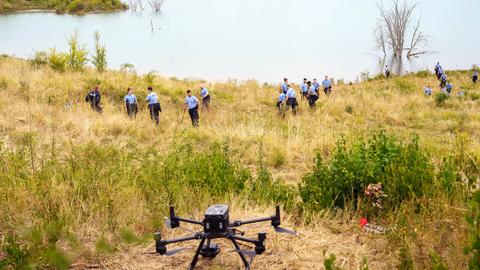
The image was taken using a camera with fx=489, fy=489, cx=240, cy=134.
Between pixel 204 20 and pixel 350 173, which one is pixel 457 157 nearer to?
pixel 350 173

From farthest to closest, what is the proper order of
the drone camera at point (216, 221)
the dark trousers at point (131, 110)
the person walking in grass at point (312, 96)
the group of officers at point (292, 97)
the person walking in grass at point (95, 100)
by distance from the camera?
1. the person walking in grass at point (312, 96)
2. the group of officers at point (292, 97)
3. the person walking in grass at point (95, 100)
4. the dark trousers at point (131, 110)
5. the drone camera at point (216, 221)

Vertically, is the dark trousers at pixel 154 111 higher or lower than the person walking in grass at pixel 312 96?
lower

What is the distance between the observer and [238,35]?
1950 inches

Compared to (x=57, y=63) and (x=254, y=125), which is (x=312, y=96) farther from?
(x=57, y=63)

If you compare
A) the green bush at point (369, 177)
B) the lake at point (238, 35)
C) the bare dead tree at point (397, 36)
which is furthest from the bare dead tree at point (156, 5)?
the green bush at point (369, 177)

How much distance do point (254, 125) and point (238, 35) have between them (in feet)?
123

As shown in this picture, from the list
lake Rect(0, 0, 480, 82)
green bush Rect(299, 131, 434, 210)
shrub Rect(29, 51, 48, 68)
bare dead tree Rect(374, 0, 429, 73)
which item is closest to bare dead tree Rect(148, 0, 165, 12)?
lake Rect(0, 0, 480, 82)

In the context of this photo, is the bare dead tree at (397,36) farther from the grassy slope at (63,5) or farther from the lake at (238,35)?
the grassy slope at (63,5)

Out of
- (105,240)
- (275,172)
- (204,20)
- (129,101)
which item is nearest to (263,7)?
(204,20)

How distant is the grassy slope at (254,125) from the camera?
463 centimetres

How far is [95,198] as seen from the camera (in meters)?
5.36

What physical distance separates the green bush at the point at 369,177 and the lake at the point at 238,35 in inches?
942

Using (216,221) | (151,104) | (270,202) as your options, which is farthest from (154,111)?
(216,221)

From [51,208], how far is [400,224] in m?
3.49
